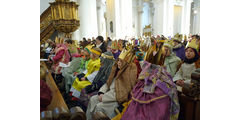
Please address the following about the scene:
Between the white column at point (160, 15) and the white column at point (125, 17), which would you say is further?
the white column at point (160, 15)

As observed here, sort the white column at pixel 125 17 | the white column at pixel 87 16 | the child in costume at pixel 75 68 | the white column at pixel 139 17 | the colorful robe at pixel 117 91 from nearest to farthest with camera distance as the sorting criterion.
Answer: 1. the colorful robe at pixel 117 91
2. the child in costume at pixel 75 68
3. the white column at pixel 87 16
4. the white column at pixel 125 17
5. the white column at pixel 139 17

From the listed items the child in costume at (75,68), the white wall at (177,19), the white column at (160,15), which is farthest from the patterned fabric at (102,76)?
the white wall at (177,19)

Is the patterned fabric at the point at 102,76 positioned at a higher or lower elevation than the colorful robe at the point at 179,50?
lower

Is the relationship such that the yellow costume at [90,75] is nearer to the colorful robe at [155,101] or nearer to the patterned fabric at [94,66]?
the patterned fabric at [94,66]

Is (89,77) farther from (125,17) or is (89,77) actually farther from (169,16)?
(169,16)

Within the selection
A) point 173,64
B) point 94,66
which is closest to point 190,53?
point 173,64

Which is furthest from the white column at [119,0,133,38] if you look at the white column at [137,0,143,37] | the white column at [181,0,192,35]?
the white column at [137,0,143,37]

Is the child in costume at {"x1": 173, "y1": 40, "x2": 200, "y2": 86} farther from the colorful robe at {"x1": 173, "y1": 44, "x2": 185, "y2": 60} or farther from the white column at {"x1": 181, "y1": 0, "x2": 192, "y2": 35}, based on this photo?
the white column at {"x1": 181, "y1": 0, "x2": 192, "y2": 35}

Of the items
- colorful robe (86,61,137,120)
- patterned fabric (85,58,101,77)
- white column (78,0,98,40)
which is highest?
white column (78,0,98,40)

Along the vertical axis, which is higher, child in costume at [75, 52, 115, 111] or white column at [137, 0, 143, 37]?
white column at [137, 0, 143, 37]
